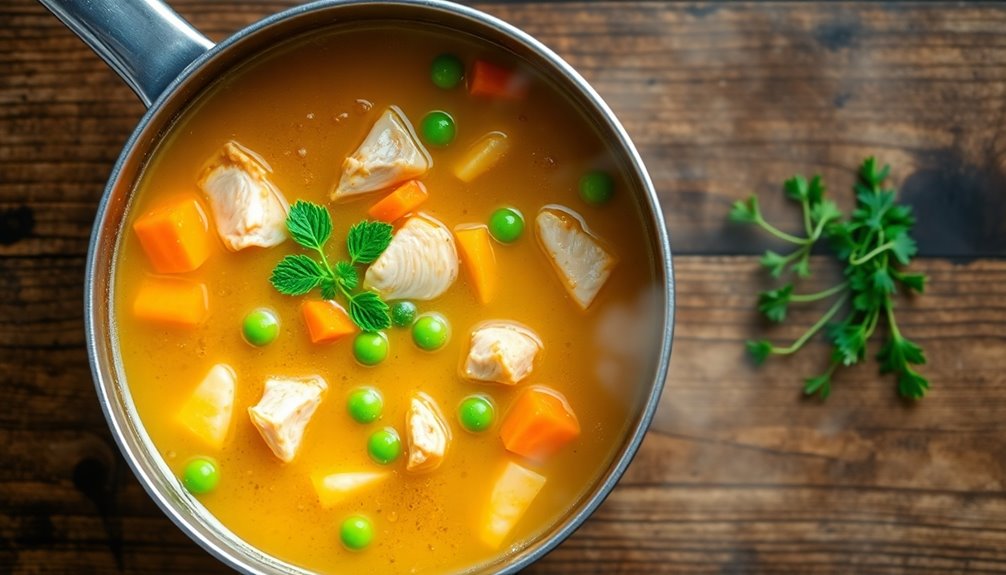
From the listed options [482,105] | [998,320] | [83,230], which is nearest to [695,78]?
[482,105]

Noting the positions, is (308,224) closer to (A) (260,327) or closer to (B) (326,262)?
(B) (326,262)

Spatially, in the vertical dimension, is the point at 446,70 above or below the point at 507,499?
above

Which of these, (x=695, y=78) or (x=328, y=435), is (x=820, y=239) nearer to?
(x=695, y=78)

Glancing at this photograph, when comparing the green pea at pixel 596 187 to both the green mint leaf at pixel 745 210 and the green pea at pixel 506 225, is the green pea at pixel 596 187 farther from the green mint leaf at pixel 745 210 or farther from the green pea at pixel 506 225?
the green mint leaf at pixel 745 210

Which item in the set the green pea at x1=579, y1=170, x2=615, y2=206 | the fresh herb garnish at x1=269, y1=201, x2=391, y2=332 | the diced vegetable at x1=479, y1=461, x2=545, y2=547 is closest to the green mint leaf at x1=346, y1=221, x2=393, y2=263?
the fresh herb garnish at x1=269, y1=201, x2=391, y2=332

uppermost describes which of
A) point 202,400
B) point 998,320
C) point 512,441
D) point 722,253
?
point 998,320

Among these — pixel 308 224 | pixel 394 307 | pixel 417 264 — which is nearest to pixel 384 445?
pixel 394 307
